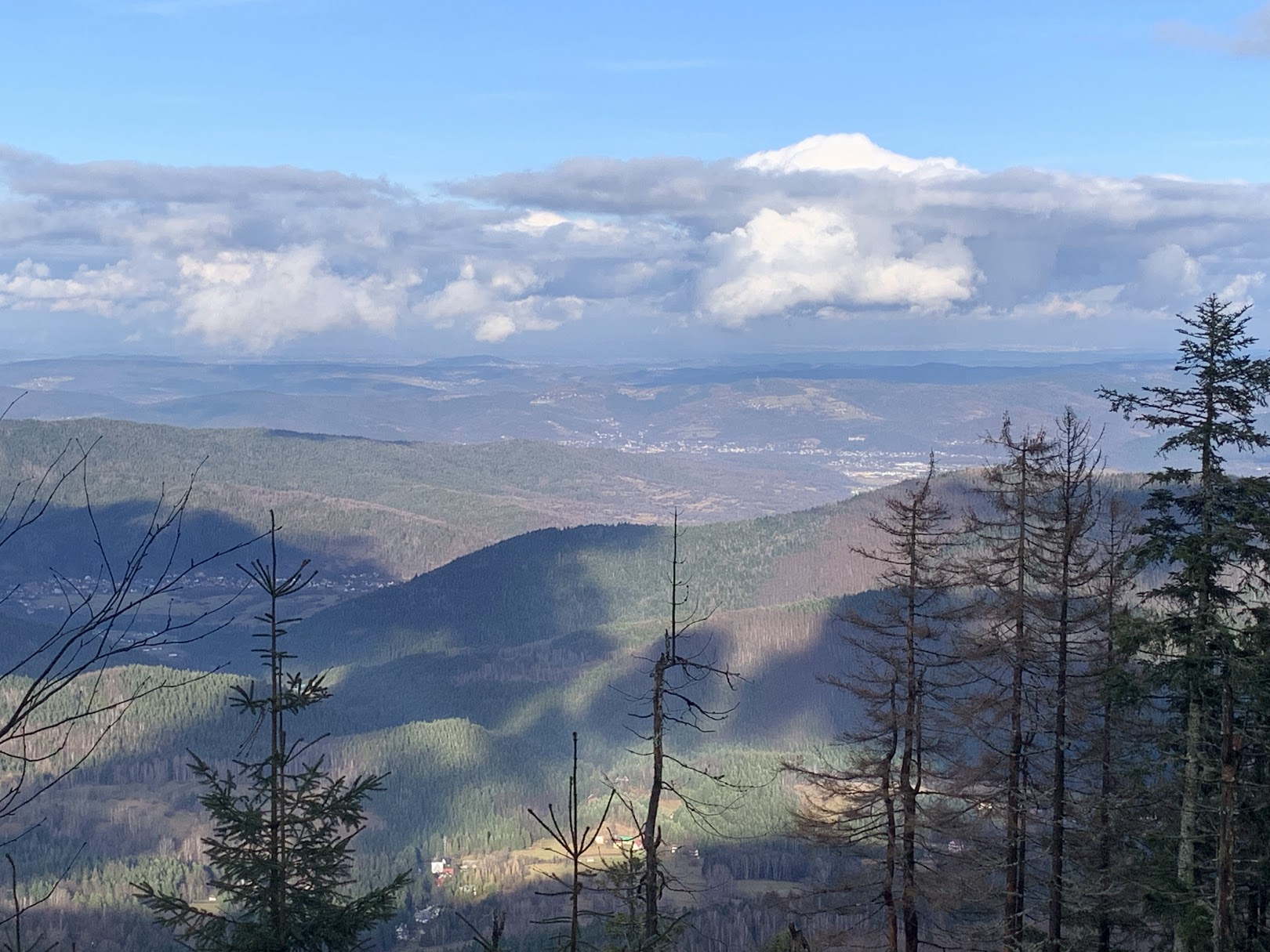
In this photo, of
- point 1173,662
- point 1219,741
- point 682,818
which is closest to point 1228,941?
point 1219,741

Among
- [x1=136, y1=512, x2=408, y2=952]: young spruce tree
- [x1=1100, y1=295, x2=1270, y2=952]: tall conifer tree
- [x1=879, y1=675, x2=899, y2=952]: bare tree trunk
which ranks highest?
[x1=1100, y1=295, x2=1270, y2=952]: tall conifer tree

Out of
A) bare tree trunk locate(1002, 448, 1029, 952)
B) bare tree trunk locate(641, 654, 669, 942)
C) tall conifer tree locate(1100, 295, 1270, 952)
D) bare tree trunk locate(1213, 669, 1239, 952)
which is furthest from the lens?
bare tree trunk locate(1002, 448, 1029, 952)

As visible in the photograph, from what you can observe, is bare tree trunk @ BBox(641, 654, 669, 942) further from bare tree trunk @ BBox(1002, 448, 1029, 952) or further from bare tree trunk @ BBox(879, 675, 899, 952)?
bare tree trunk @ BBox(1002, 448, 1029, 952)

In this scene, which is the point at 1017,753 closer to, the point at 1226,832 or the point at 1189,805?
the point at 1189,805

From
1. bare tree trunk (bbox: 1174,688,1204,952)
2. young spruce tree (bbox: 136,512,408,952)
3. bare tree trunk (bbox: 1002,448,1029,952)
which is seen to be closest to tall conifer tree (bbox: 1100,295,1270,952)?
bare tree trunk (bbox: 1174,688,1204,952)

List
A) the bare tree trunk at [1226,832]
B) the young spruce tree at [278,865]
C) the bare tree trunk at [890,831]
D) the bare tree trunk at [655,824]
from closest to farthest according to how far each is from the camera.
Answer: the bare tree trunk at [655,824]
the young spruce tree at [278,865]
the bare tree trunk at [1226,832]
the bare tree trunk at [890,831]

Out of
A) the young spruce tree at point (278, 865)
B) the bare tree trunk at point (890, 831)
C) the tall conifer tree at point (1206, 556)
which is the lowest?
the bare tree trunk at point (890, 831)

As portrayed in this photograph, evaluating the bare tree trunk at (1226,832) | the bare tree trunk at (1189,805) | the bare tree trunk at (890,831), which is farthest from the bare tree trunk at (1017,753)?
the bare tree trunk at (1226,832)

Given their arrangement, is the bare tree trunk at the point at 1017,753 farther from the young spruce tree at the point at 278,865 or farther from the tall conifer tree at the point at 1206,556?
the young spruce tree at the point at 278,865

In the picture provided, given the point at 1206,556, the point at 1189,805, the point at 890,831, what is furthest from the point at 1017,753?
the point at 1206,556

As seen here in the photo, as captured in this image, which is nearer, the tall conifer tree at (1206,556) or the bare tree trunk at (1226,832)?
the bare tree trunk at (1226,832)

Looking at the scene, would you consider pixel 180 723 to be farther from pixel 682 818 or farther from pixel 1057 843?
pixel 1057 843

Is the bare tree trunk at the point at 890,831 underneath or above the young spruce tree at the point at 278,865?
underneath
